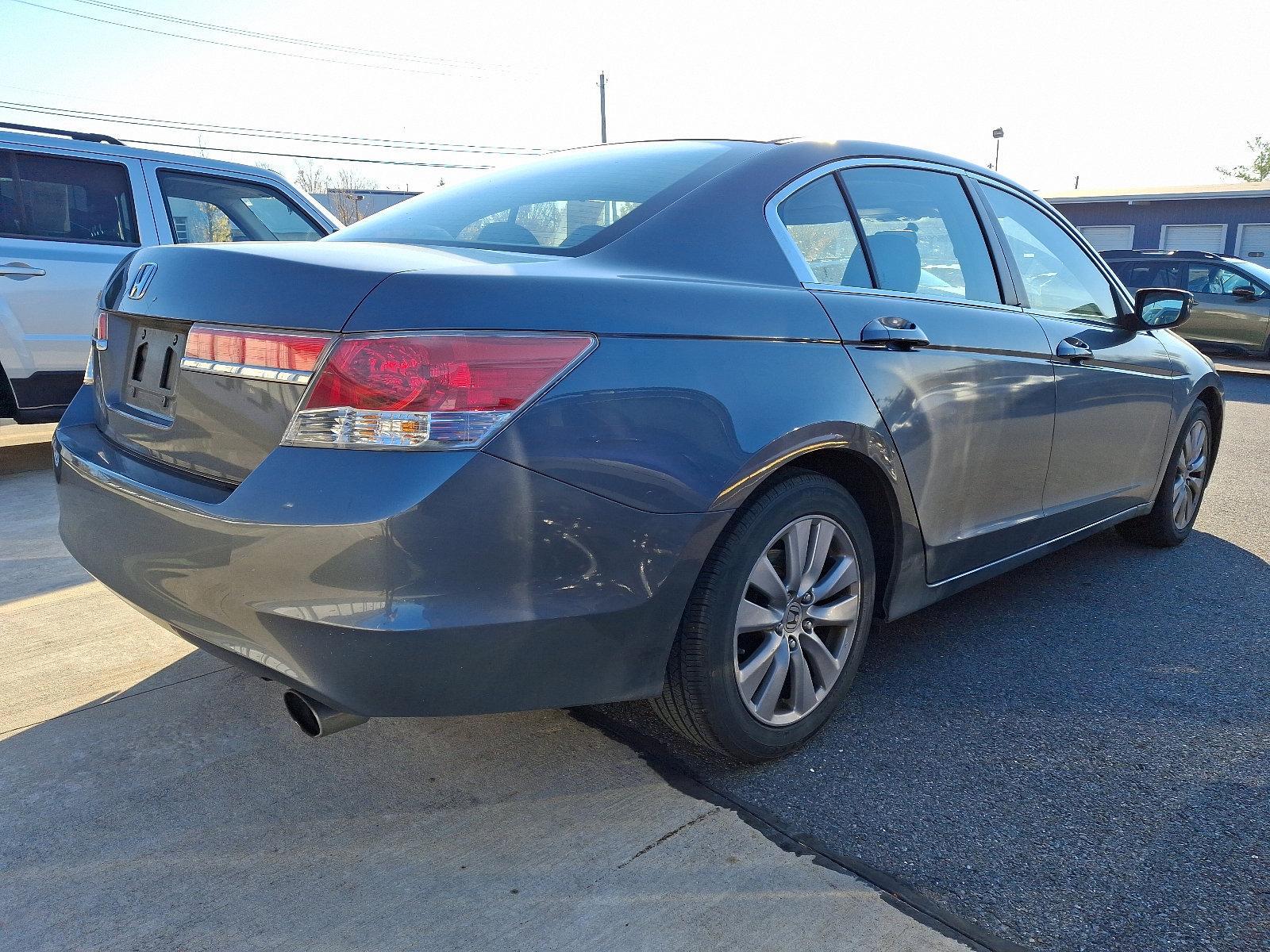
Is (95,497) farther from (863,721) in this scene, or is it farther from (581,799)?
(863,721)

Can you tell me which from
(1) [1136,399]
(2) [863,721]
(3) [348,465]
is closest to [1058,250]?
(1) [1136,399]

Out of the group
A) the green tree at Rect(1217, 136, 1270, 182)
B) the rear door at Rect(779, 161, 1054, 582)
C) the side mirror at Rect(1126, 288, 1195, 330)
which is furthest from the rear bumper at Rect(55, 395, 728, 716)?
the green tree at Rect(1217, 136, 1270, 182)

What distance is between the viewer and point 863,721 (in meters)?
2.92

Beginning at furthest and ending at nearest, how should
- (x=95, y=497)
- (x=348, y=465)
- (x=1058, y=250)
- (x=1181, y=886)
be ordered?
(x=1058, y=250)
(x=95, y=497)
(x=1181, y=886)
(x=348, y=465)

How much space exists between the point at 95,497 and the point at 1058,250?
10.9ft

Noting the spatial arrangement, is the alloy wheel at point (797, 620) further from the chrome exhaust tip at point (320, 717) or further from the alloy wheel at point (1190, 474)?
the alloy wheel at point (1190, 474)

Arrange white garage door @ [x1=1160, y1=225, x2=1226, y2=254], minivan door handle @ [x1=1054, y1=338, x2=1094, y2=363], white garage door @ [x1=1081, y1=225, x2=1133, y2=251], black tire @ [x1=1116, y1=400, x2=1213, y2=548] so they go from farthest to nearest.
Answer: white garage door @ [x1=1081, y1=225, x2=1133, y2=251] < white garage door @ [x1=1160, y1=225, x2=1226, y2=254] < black tire @ [x1=1116, y1=400, x2=1213, y2=548] < minivan door handle @ [x1=1054, y1=338, x2=1094, y2=363]

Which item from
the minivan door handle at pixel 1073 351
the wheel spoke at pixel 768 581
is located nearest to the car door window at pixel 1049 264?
the minivan door handle at pixel 1073 351

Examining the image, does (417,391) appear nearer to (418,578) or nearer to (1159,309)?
(418,578)

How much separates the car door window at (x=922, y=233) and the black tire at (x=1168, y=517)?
5.51 ft

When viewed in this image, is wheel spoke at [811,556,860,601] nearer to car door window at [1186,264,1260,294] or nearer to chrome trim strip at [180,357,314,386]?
chrome trim strip at [180,357,314,386]

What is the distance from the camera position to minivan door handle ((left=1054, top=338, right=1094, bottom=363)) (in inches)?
137

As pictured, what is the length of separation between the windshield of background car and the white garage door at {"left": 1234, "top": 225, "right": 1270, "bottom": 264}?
98.6 feet

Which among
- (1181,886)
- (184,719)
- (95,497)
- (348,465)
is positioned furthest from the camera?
(184,719)
